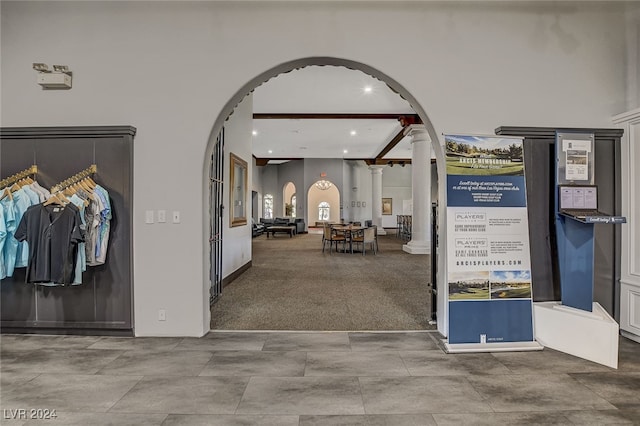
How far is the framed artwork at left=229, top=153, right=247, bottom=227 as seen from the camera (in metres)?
6.10

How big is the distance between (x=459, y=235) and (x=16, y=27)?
4.76m

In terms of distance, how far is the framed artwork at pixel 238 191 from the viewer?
20.0ft

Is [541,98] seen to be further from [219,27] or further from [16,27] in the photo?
[16,27]

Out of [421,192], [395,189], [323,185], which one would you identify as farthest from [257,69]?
[395,189]

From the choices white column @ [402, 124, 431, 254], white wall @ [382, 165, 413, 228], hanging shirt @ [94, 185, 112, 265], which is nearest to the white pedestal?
hanging shirt @ [94, 185, 112, 265]

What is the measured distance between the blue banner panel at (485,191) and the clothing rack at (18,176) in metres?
3.93

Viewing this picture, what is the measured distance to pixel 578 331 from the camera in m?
3.04

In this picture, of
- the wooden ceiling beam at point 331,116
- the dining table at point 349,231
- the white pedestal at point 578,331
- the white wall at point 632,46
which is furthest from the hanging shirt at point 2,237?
the dining table at point 349,231

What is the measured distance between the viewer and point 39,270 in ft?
10.5

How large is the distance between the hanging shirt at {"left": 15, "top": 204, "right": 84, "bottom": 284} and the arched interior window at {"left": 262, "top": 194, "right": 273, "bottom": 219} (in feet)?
56.6

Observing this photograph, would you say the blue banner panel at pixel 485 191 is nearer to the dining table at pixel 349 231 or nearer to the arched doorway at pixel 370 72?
the arched doorway at pixel 370 72

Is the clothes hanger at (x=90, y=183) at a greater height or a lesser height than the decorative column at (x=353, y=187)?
lesser

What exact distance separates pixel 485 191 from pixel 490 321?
45.4 inches

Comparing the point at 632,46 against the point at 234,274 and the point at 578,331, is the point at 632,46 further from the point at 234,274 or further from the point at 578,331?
the point at 234,274
